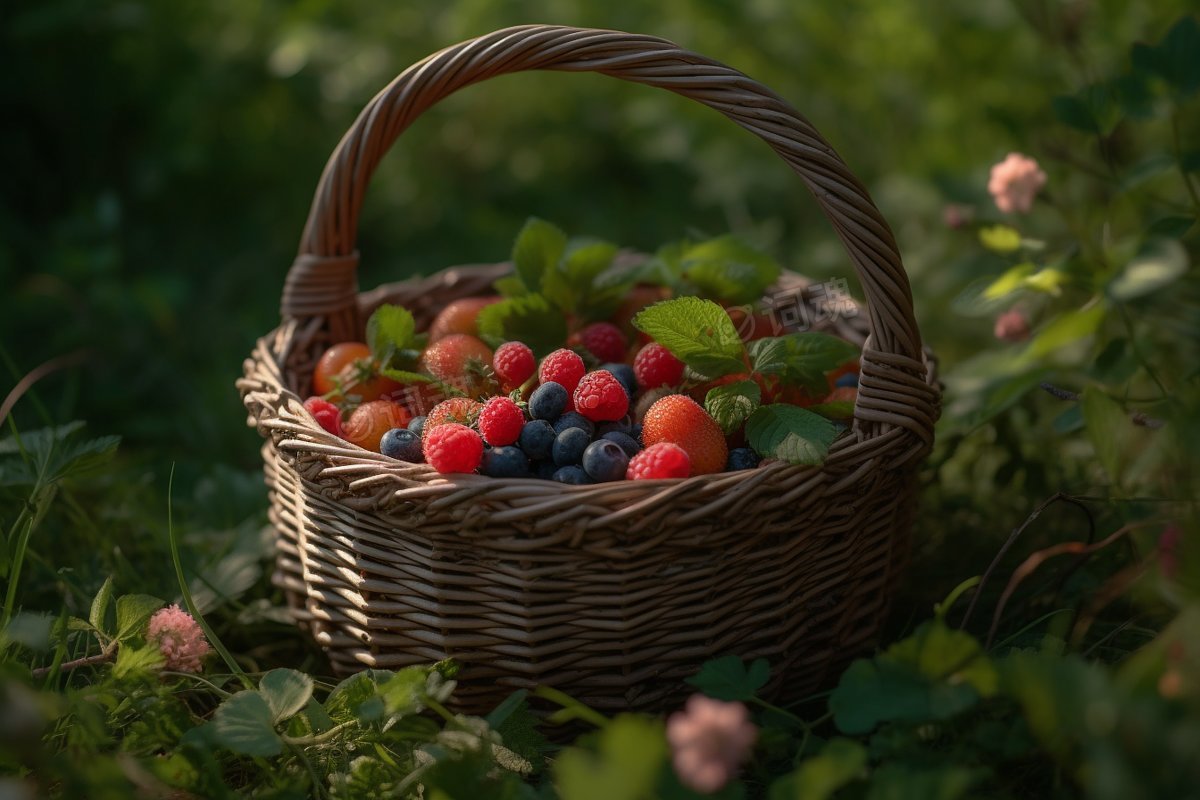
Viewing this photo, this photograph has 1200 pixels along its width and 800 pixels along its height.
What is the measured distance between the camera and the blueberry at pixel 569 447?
3.65 feet

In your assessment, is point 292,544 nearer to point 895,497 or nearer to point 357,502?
point 357,502

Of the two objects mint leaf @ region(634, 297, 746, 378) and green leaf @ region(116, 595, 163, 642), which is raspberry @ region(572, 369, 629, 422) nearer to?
mint leaf @ region(634, 297, 746, 378)

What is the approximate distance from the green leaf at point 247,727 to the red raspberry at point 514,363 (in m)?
0.48

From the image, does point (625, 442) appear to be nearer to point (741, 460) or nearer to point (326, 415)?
point (741, 460)

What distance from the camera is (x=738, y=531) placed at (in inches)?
40.3

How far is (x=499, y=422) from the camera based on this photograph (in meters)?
1.12

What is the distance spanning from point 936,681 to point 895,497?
32cm

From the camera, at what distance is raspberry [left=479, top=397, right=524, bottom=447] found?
3.66 feet

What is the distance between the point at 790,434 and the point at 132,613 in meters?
0.76

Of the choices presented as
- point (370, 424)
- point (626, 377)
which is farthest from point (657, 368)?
point (370, 424)

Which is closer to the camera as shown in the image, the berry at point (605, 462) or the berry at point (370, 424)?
the berry at point (605, 462)

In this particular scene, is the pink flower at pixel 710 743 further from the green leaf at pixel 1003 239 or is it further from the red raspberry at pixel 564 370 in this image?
the green leaf at pixel 1003 239

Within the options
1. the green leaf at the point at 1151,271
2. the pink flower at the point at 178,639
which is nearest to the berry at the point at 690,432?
the green leaf at the point at 1151,271

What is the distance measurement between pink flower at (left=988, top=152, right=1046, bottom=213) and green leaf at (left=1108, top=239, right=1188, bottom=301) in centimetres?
30
